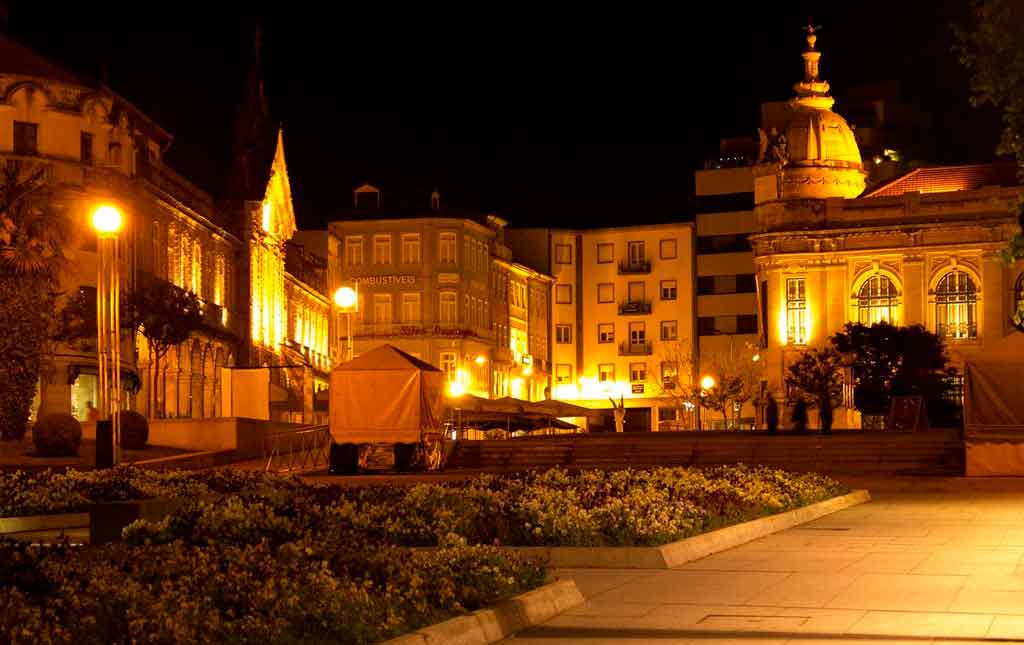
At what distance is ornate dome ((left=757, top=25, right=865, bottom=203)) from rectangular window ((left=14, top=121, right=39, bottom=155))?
49689mm

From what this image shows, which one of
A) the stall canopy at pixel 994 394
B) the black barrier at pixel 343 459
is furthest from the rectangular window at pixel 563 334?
the stall canopy at pixel 994 394

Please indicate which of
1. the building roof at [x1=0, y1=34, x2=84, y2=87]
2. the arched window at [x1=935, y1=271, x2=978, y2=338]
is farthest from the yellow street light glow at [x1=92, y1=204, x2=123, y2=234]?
the arched window at [x1=935, y1=271, x2=978, y2=338]

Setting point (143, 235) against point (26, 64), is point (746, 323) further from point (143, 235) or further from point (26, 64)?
point (26, 64)

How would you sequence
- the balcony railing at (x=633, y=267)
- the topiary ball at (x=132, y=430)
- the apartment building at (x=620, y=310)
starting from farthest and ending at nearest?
1. the balcony railing at (x=633, y=267)
2. the apartment building at (x=620, y=310)
3. the topiary ball at (x=132, y=430)

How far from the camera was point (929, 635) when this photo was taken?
43.6ft

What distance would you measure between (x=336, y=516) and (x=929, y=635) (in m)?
7.78

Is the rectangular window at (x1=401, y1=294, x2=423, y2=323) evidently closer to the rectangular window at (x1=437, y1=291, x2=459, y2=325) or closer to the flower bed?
the rectangular window at (x1=437, y1=291, x2=459, y2=325)

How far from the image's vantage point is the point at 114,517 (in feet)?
64.7

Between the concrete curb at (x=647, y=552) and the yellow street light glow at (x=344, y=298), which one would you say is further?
the yellow street light glow at (x=344, y=298)

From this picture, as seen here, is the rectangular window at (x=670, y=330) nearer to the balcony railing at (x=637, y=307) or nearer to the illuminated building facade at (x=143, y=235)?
the balcony railing at (x=637, y=307)

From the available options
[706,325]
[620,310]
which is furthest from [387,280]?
[706,325]

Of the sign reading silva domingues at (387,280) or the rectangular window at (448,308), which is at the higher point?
the sign reading silva domingues at (387,280)

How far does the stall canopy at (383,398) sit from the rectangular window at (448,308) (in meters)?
66.6

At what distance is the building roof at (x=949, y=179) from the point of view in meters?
98.2
